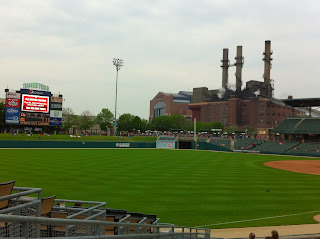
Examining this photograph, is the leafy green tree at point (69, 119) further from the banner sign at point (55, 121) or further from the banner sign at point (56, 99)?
the banner sign at point (55, 121)

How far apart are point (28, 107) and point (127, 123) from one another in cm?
8430

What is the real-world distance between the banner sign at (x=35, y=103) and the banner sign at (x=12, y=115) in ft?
4.80

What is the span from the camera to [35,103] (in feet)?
226

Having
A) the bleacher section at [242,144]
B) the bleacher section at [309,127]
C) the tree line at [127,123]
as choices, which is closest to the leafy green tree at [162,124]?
the tree line at [127,123]

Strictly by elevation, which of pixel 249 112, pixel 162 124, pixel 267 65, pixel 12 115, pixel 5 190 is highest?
pixel 267 65

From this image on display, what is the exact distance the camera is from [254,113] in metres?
130

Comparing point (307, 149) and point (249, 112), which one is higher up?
point (249, 112)

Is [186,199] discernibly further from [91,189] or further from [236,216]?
[91,189]

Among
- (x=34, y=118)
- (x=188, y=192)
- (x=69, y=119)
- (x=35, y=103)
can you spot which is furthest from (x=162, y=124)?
(x=188, y=192)

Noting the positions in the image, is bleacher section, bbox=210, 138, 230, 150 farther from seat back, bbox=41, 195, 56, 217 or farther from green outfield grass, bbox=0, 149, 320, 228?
seat back, bbox=41, 195, 56, 217

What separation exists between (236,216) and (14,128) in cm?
7569

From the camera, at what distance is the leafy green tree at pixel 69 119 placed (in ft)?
437

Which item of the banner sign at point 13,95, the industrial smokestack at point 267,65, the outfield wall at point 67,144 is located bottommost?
the outfield wall at point 67,144

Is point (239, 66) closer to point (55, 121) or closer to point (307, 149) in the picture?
point (307, 149)
